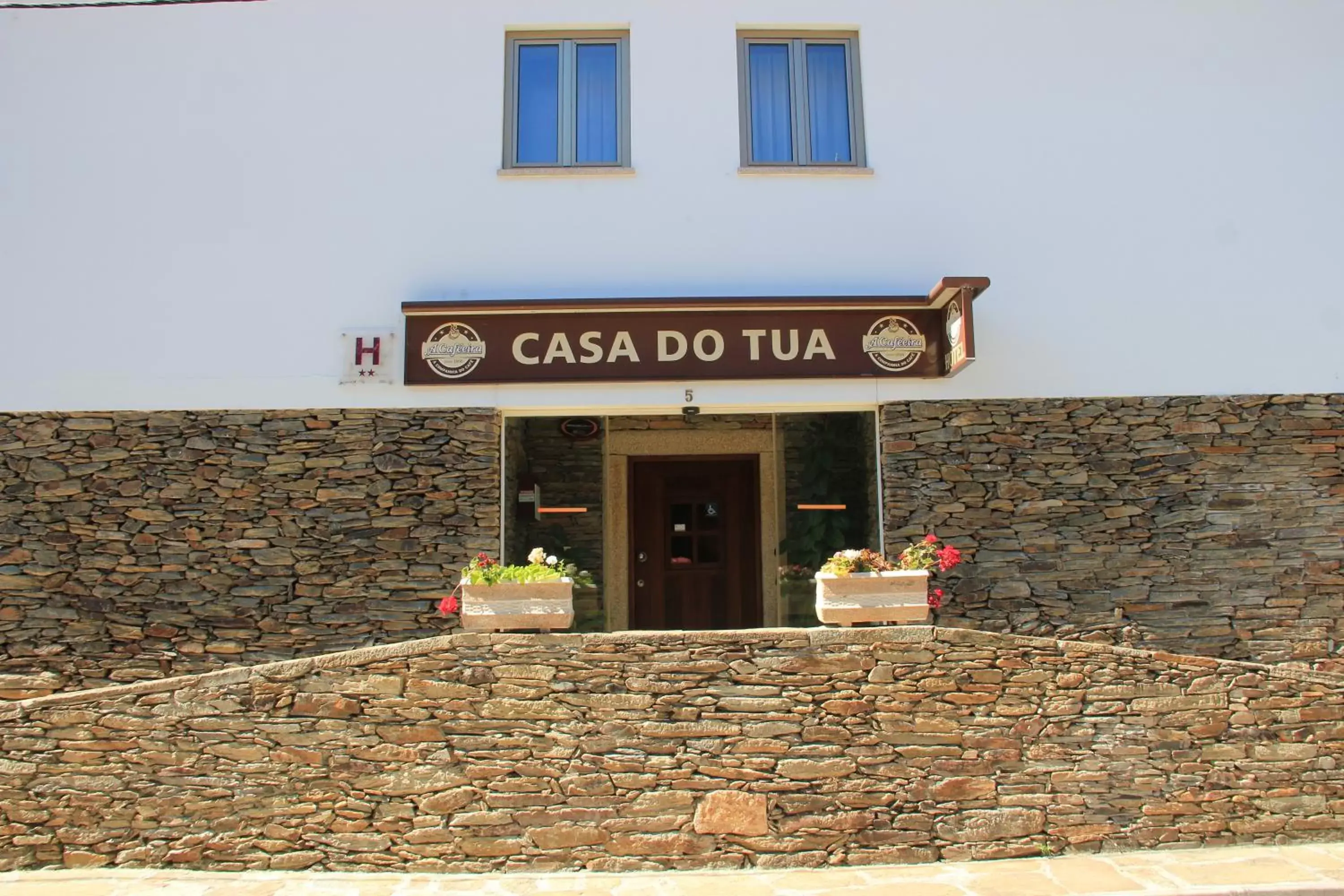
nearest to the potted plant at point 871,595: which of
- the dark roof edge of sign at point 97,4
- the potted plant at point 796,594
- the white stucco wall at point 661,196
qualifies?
the white stucco wall at point 661,196

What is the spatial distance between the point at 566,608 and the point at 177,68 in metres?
5.17

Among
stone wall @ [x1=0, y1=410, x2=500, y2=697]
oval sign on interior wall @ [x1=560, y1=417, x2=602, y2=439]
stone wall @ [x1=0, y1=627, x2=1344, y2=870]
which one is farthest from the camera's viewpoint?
oval sign on interior wall @ [x1=560, y1=417, x2=602, y2=439]

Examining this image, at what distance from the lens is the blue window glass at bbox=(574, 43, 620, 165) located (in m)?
7.59

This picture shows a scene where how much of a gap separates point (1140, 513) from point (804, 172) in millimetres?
3512

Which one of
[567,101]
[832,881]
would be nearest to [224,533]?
[567,101]

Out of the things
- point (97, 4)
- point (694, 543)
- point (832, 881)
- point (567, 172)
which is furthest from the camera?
point (694, 543)

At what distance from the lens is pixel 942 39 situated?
7617 mm

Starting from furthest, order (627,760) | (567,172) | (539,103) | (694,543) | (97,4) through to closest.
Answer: (694,543)
(539,103)
(97,4)
(567,172)
(627,760)

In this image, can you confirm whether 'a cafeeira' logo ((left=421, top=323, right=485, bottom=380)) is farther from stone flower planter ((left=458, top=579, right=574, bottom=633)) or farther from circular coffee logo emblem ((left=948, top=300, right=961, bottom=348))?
circular coffee logo emblem ((left=948, top=300, right=961, bottom=348))

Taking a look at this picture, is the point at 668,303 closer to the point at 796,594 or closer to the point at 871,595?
the point at 871,595

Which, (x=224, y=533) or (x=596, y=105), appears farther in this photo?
(x=596, y=105)

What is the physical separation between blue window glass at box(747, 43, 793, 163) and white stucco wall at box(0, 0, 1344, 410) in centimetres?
24

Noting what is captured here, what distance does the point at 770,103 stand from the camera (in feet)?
25.3

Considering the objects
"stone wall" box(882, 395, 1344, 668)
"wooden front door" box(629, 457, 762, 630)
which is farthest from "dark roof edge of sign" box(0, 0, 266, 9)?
"stone wall" box(882, 395, 1344, 668)
